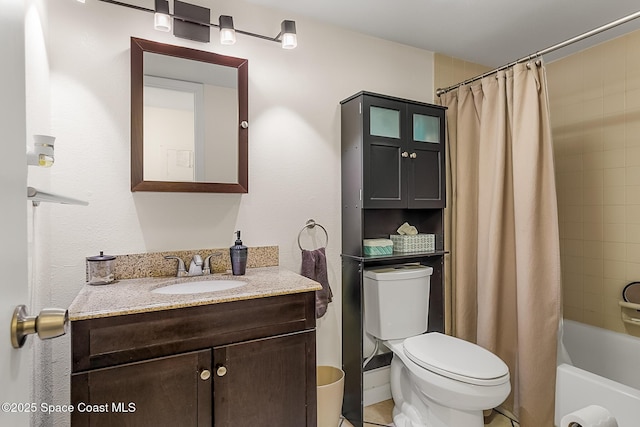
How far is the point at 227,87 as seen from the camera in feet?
6.00

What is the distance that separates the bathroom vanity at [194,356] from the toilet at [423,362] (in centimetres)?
62

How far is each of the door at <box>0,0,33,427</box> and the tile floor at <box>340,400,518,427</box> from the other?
190 cm

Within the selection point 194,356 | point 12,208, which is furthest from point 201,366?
point 12,208

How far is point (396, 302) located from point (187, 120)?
153 cm

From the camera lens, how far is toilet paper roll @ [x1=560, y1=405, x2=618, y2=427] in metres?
0.69

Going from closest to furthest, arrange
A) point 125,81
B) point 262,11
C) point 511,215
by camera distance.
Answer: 1. point 125,81
2. point 262,11
3. point 511,215

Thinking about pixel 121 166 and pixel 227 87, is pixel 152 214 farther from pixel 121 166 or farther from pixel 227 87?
pixel 227 87

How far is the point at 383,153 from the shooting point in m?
2.09

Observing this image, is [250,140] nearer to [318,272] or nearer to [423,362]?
[318,272]

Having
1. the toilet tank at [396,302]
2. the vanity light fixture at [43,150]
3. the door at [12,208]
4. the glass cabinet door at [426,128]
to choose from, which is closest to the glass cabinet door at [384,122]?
the glass cabinet door at [426,128]

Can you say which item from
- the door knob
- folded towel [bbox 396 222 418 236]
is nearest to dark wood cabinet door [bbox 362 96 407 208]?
folded towel [bbox 396 222 418 236]

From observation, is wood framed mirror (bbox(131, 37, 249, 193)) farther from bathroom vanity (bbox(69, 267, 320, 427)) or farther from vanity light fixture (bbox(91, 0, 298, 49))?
bathroom vanity (bbox(69, 267, 320, 427))

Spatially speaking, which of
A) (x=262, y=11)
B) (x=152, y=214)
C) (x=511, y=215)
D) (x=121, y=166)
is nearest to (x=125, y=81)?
(x=121, y=166)

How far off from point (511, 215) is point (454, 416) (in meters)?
1.16
